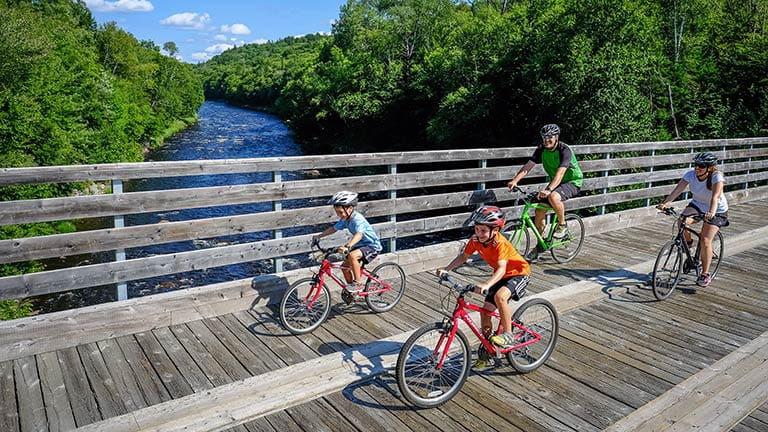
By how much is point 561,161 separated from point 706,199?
173cm

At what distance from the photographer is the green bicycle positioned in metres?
7.86

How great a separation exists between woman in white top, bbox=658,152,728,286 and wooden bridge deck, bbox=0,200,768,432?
1.89 feet

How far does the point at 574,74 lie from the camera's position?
2569cm

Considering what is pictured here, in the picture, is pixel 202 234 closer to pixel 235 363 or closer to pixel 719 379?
pixel 235 363

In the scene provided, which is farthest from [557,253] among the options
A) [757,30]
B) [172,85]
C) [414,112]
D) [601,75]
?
[172,85]

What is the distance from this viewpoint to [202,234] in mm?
5945

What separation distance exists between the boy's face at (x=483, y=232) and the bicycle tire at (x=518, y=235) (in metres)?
3.32

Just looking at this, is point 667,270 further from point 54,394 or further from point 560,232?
point 54,394

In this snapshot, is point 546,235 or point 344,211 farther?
point 546,235

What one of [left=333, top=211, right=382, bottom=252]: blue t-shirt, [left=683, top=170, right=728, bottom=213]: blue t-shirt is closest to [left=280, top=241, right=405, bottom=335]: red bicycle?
[left=333, top=211, right=382, bottom=252]: blue t-shirt

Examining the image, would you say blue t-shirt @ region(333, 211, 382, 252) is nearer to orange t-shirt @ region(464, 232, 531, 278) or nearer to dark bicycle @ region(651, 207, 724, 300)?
orange t-shirt @ region(464, 232, 531, 278)

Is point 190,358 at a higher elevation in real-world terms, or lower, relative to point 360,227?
lower

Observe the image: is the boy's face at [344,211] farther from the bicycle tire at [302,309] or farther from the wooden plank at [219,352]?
the wooden plank at [219,352]

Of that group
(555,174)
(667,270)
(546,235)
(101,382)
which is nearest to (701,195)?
(667,270)
